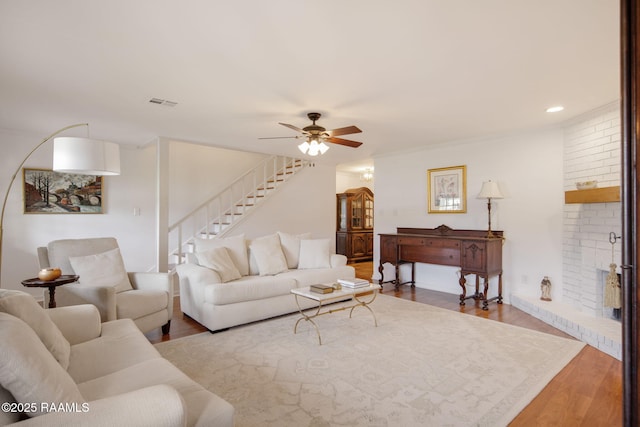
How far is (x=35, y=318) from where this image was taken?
1495 mm

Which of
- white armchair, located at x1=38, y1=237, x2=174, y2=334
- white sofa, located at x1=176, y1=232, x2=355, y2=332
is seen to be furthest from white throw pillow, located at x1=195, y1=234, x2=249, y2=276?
white armchair, located at x1=38, y1=237, x2=174, y2=334

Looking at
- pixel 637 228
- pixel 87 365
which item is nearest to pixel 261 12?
pixel 637 228

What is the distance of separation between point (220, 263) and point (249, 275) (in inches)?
20.5

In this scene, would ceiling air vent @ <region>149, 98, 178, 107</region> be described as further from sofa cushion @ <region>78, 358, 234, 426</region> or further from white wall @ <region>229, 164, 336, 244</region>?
white wall @ <region>229, 164, 336, 244</region>

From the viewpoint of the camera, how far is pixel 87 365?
1.64m

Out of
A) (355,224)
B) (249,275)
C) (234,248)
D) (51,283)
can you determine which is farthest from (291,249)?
(355,224)

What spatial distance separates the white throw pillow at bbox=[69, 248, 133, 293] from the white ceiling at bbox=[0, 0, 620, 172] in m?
1.53

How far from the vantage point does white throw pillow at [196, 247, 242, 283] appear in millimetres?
Result: 3633

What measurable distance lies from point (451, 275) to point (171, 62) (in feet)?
15.0

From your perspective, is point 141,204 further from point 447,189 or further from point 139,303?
point 447,189

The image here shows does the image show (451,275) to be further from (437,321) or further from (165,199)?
(165,199)

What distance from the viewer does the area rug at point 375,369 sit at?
1.95 m

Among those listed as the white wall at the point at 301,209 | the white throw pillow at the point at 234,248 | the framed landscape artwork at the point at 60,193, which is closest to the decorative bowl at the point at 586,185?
the white throw pillow at the point at 234,248

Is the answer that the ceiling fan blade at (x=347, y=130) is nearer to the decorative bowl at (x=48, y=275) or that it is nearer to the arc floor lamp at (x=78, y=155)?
the arc floor lamp at (x=78, y=155)
